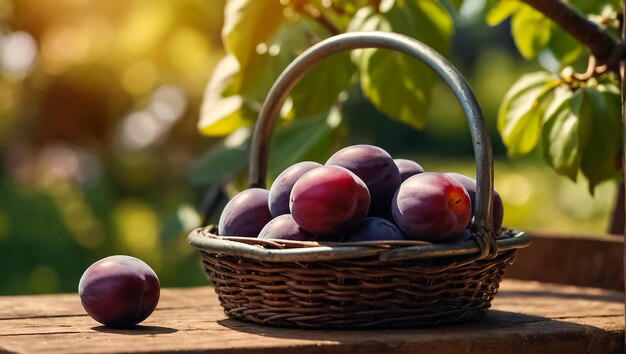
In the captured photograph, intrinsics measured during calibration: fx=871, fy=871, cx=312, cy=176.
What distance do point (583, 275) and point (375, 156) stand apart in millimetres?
Result: 722

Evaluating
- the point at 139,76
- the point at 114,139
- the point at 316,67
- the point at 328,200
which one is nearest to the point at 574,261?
the point at 316,67

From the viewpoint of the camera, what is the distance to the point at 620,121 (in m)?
1.22

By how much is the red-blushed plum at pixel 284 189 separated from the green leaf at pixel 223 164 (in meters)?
0.58

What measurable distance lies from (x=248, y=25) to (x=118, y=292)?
0.46 m

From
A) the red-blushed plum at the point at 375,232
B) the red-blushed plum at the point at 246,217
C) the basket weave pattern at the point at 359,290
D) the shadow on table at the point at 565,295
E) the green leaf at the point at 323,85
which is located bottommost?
the shadow on table at the point at 565,295

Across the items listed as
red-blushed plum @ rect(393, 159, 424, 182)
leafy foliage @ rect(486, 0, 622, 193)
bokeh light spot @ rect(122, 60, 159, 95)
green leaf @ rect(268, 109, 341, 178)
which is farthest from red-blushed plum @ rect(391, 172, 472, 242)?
bokeh light spot @ rect(122, 60, 159, 95)

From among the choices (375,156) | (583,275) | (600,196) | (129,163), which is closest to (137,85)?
(129,163)

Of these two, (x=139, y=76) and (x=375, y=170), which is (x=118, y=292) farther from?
(x=139, y=76)

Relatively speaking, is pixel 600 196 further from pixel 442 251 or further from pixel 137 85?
pixel 442 251

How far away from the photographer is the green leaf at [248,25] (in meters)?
1.23

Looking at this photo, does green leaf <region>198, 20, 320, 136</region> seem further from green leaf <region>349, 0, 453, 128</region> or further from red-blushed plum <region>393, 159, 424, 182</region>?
red-blushed plum <region>393, 159, 424, 182</region>

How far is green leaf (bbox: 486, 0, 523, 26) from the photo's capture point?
4.78ft

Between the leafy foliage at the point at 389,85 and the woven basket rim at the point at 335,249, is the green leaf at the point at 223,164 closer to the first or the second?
the leafy foliage at the point at 389,85

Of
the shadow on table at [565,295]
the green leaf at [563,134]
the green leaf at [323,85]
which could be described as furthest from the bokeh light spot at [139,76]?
the green leaf at [563,134]
